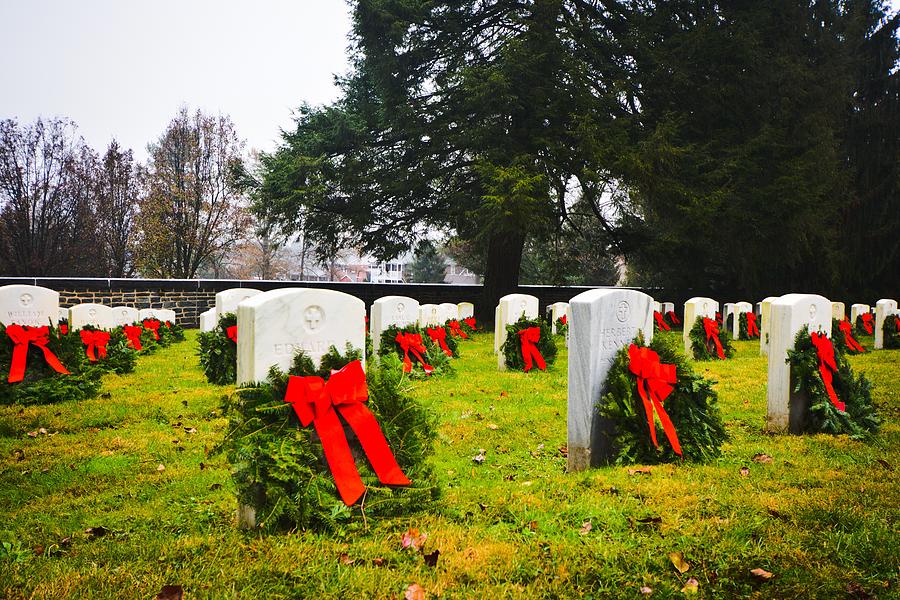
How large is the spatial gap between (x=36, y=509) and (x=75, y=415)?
3.06 metres

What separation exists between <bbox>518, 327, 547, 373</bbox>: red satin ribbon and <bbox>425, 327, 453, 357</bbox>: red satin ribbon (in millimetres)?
1442

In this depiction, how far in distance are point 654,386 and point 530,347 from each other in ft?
18.3

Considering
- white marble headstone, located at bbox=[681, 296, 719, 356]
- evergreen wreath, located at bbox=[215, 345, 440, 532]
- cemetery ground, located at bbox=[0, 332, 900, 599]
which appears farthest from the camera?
white marble headstone, located at bbox=[681, 296, 719, 356]

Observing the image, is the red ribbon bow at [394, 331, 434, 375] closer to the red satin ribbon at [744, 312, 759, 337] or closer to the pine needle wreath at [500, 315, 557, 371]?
the pine needle wreath at [500, 315, 557, 371]

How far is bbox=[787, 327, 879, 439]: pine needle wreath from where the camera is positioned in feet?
18.2

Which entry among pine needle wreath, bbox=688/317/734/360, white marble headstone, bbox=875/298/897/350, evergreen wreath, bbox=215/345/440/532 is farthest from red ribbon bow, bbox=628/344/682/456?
white marble headstone, bbox=875/298/897/350

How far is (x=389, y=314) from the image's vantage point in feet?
31.3

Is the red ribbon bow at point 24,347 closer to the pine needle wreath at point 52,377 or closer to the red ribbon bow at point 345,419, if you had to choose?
the pine needle wreath at point 52,377

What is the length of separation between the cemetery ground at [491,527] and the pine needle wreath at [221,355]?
2866 mm

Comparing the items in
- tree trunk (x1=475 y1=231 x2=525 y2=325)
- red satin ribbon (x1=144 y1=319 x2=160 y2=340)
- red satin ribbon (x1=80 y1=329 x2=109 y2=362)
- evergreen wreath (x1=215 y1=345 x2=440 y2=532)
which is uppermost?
tree trunk (x1=475 y1=231 x2=525 y2=325)

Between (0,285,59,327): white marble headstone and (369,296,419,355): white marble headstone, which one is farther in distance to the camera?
(369,296,419,355): white marble headstone

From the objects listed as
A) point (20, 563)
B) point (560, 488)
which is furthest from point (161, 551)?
point (560, 488)

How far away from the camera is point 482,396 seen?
7793mm

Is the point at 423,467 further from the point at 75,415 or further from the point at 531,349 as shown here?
the point at 531,349
